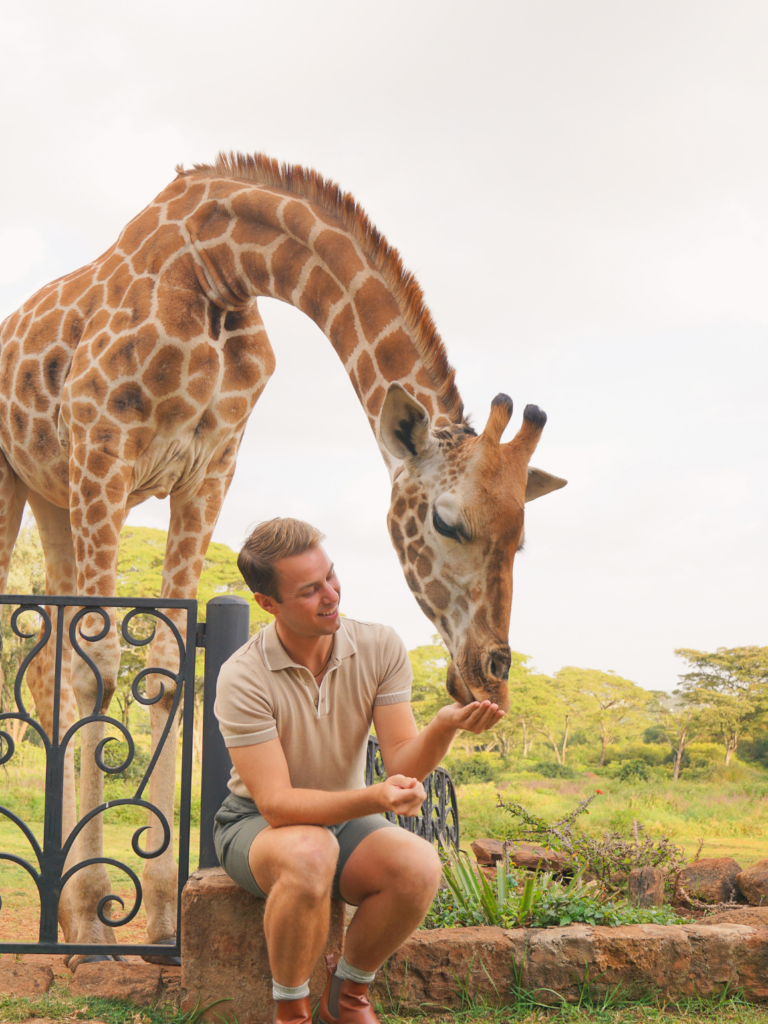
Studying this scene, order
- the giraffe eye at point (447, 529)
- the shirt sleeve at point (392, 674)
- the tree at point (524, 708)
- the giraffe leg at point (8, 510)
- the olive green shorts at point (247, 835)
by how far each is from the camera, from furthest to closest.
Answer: the tree at point (524, 708) < the giraffe leg at point (8, 510) < the giraffe eye at point (447, 529) < the shirt sleeve at point (392, 674) < the olive green shorts at point (247, 835)

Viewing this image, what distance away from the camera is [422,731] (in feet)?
7.13

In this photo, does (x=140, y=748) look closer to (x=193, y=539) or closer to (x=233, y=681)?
(x=193, y=539)

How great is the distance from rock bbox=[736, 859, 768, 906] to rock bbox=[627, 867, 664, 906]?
2.25 feet

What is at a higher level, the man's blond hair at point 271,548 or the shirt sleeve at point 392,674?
the man's blond hair at point 271,548

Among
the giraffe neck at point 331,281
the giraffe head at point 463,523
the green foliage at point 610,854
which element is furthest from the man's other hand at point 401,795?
the green foliage at point 610,854

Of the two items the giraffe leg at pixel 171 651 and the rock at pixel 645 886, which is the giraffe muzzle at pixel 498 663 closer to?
the giraffe leg at pixel 171 651

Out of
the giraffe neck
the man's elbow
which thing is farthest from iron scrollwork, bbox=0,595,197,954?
the giraffe neck

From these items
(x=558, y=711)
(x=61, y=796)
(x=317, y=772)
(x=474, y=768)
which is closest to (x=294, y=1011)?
(x=317, y=772)

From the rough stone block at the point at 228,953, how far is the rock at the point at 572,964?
41cm

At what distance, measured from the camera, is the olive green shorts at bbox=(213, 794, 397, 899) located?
2.29 m

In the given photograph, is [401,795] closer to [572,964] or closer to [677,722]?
[572,964]

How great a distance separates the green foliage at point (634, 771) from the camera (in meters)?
14.5

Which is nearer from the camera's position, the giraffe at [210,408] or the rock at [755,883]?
the giraffe at [210,408]

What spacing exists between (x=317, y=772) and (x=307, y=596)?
1.66 feet
